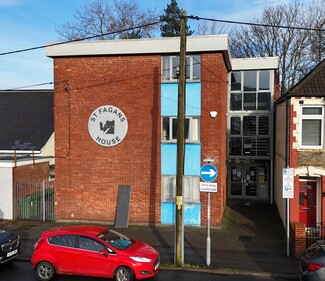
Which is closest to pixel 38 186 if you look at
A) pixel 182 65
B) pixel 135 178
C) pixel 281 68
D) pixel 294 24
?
pixel 135 178

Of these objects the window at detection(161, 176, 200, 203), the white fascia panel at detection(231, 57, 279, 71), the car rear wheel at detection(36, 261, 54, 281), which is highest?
the white fascia panel at detection(231, 57, 279, 71)

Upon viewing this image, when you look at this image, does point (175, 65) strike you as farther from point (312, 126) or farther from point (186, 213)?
point (186, 213)

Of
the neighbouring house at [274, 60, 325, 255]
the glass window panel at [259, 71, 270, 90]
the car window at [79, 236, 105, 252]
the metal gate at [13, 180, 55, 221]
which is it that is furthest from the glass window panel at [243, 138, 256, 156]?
the car window at [79, 236, 105, 252]

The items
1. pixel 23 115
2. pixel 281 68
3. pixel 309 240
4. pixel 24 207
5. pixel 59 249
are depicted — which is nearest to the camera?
pixel 59 249

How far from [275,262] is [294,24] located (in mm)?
31499

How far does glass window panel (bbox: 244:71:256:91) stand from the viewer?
76.4 ft

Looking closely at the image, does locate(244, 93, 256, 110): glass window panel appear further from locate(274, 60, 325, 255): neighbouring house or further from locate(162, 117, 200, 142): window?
locate(274, 60, 325, 255): neighbouring house

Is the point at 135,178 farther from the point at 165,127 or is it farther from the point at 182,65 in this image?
the point at 182,65

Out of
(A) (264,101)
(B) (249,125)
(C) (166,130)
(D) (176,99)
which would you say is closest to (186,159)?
(C) (166,130)

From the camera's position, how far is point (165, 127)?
1711cm

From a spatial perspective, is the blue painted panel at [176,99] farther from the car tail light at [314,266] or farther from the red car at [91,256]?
the car tail light at [314,266]

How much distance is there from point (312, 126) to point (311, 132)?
242 mm

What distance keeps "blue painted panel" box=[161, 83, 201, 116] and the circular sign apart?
6.47 ft

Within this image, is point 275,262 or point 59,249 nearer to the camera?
point 59,249
